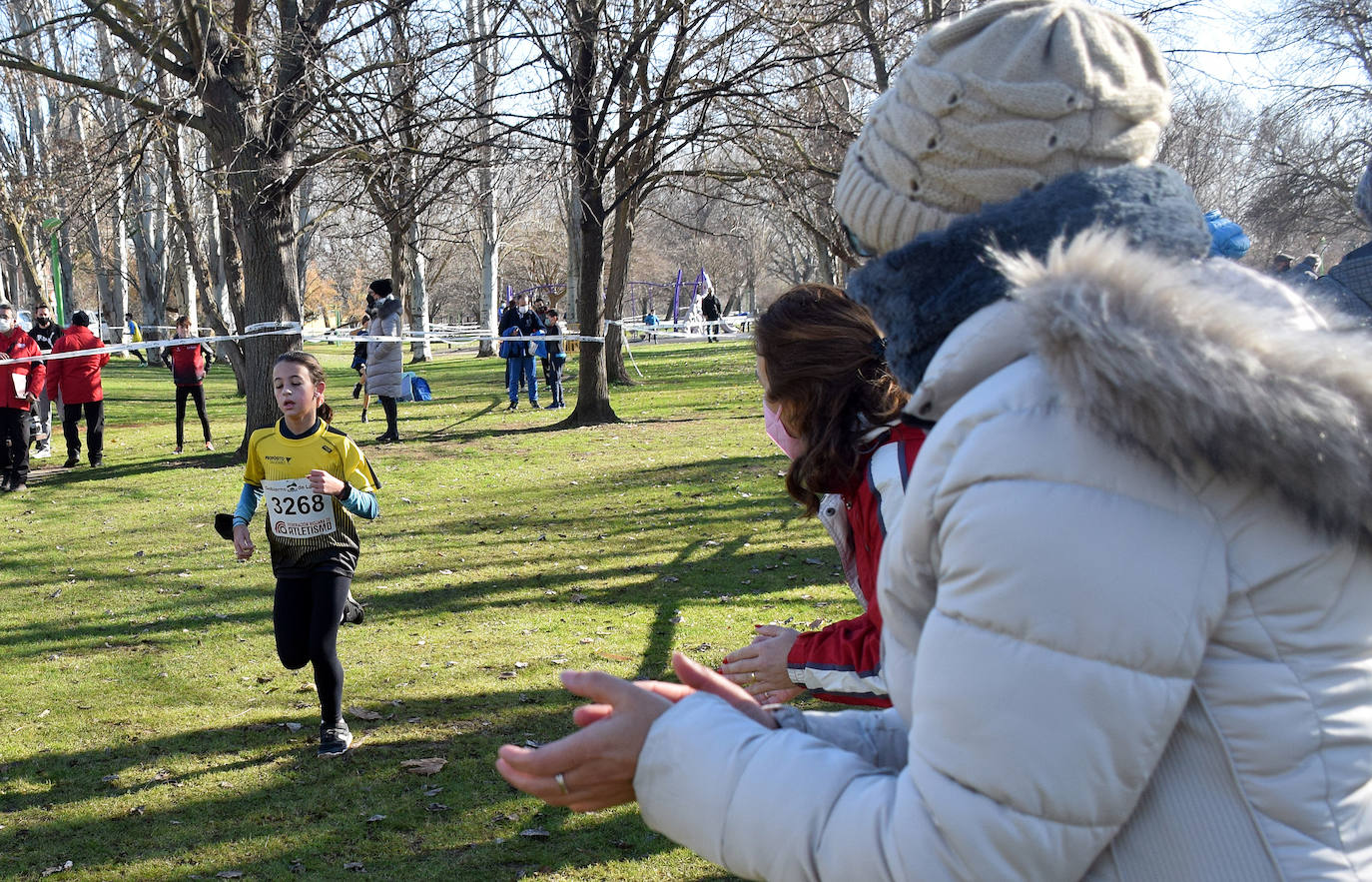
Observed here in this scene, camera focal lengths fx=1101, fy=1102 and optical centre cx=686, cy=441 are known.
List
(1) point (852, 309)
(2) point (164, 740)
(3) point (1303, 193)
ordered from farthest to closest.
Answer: (3) point (1303, 193) → (2) point (164, 740) → (1) point (852, 309)

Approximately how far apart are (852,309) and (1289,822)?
5.82 feet

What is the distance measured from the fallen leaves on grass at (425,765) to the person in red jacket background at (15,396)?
943 cm

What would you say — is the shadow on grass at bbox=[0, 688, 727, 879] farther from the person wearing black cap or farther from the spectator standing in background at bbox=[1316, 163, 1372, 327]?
the person wearing black cap

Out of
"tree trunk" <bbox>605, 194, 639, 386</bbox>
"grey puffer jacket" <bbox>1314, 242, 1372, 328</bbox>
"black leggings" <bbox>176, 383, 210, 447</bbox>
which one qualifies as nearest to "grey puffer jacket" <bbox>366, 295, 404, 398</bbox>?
"black leggings" <bbox>176, 383, 210, 447</bbox>

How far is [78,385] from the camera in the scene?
44.7 ft

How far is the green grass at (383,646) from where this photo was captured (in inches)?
172

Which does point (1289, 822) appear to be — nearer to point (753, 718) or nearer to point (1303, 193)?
point (753, 718)

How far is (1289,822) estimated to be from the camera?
3.57 feet

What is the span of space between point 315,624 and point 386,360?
1116 centimetres

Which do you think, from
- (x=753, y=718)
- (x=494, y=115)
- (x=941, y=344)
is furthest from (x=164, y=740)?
(x=494, y=115)

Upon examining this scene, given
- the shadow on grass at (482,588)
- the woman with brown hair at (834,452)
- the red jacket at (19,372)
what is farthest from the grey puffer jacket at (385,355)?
the woman with brown hair at (834,452)

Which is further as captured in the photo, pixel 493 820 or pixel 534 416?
pixel 534 416

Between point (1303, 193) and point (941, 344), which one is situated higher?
point (1303, 193)

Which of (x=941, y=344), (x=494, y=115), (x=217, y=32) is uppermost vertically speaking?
(x=217, y=32)
